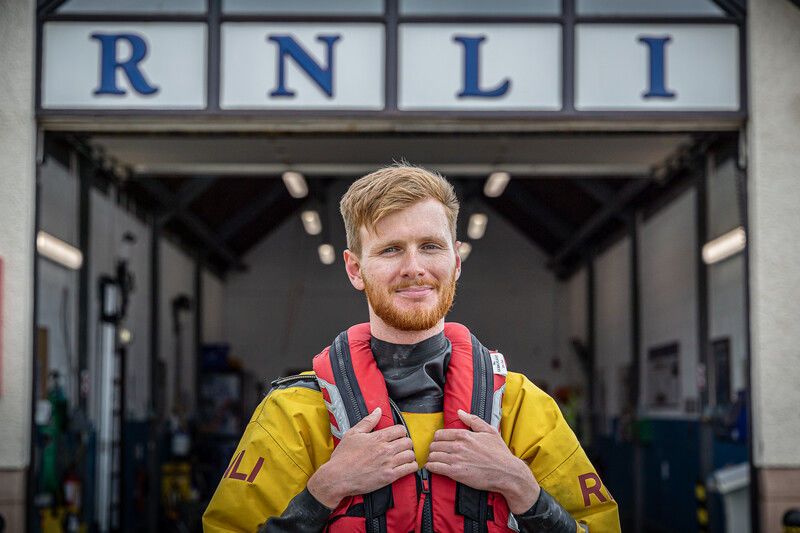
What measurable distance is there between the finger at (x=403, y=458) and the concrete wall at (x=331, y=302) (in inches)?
801

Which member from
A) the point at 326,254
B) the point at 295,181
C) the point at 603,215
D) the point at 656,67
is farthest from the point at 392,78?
the point at 326,254

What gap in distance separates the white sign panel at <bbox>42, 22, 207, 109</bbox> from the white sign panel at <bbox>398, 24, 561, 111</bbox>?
1.20m

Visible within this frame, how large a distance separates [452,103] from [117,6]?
1.99 m

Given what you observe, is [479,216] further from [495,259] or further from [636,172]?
[495,259]

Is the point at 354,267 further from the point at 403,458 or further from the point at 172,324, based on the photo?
the point at 172,324

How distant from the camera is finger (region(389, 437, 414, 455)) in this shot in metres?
2.20

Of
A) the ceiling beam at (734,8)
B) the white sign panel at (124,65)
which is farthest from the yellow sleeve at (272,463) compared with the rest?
the ceiling beam at (734,8)

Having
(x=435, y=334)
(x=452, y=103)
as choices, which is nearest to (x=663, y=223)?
(x=452, y=103)

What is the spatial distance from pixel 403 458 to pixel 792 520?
14.5ft

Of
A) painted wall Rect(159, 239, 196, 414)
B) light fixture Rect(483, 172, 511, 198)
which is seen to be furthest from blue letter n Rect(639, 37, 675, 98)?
painted wall Rect(159, 239, 196, 414)

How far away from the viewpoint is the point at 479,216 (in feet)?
52.9

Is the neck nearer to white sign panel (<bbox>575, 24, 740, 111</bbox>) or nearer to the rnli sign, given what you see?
the rnli sign

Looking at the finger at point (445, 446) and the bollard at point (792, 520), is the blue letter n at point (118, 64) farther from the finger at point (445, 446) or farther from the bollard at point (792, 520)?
the finger at point (445, 446)

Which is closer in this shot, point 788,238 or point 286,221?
point 788,238
